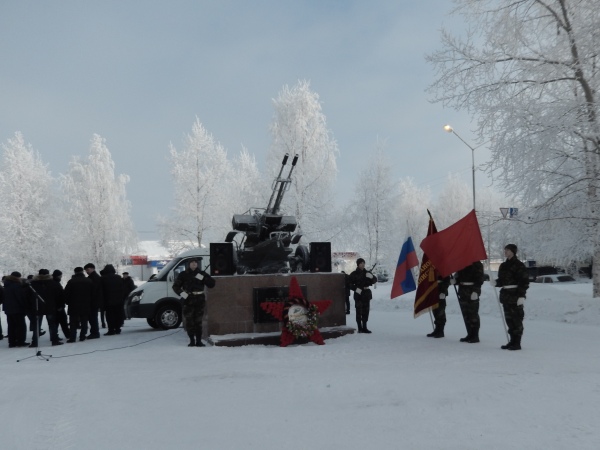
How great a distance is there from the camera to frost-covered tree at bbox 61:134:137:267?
3703cm

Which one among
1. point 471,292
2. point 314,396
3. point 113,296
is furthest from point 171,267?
point 314,396

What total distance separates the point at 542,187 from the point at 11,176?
30.4 metres

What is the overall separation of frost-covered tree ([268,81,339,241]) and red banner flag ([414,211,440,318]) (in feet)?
52.0

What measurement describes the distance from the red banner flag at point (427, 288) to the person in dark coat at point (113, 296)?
25.6 ft

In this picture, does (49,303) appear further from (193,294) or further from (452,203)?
(452,203)

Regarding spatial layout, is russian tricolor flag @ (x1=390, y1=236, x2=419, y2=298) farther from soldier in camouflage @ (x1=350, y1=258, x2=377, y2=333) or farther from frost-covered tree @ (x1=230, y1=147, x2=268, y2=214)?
frost-covered tree @ (x1=230, y1=147, x2=268, y2=214)

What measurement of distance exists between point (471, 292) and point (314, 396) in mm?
4850

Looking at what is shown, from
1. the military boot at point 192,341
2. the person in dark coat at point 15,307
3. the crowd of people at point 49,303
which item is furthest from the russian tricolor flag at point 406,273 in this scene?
the person in dark coat at point 15,307

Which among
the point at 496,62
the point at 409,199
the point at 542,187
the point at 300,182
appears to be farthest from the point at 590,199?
the point at 409,199

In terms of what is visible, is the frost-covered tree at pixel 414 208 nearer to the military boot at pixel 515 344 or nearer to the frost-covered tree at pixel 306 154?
the frost-covered tree at pixel 306 154

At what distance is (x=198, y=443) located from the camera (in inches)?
177

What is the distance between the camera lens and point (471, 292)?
380 inches

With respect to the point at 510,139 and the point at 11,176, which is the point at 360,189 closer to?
the point at 510,139

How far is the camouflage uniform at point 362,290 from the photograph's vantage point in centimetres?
1138
